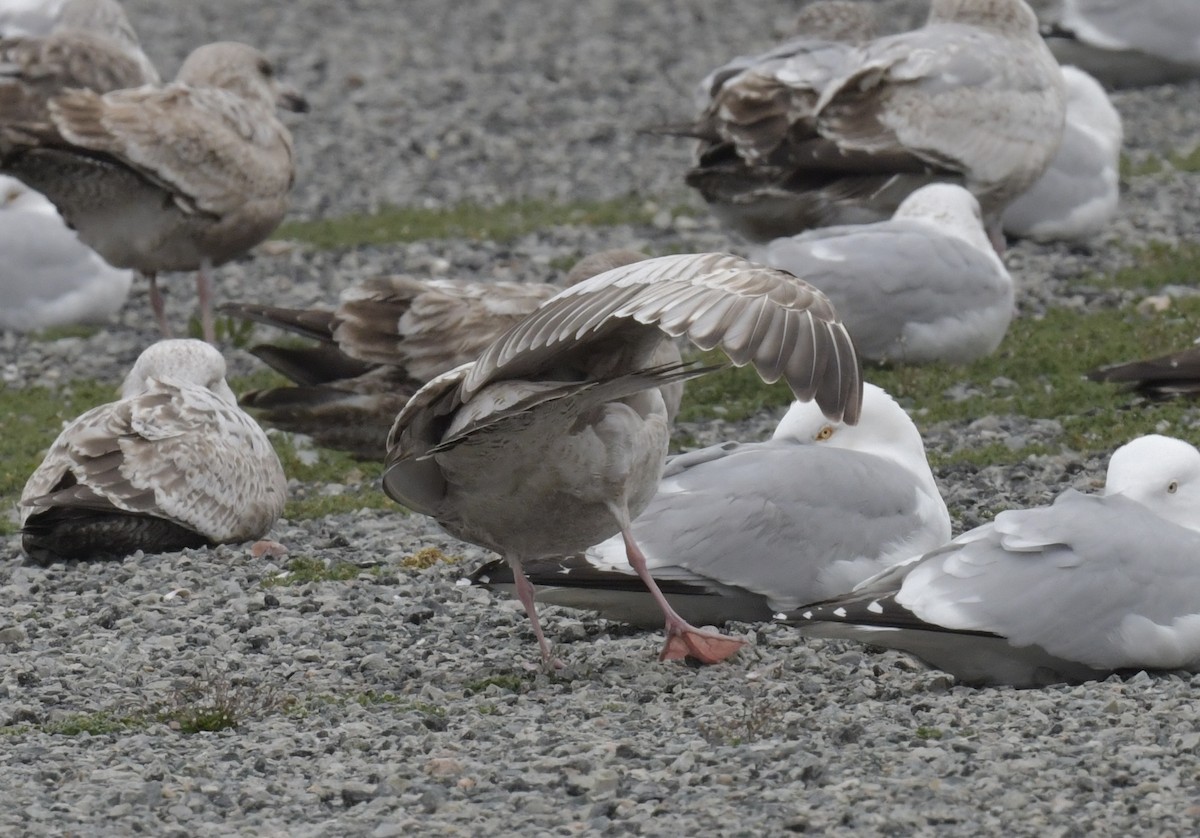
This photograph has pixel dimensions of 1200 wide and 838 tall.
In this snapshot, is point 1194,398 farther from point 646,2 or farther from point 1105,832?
point 646,2

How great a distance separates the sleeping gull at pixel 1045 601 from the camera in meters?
6.09

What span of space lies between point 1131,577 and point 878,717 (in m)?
1.02

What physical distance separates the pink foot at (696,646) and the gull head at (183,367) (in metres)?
3.74

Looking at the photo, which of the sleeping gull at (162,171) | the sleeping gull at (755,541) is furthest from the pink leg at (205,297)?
the sleeping gull at (755,541)

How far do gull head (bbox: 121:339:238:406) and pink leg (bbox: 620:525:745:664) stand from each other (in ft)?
12.1

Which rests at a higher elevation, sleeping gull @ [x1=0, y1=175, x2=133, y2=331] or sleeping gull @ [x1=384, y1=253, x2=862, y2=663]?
sleeping gull @ [x1=384, y1=253, x2=862, y2=663]

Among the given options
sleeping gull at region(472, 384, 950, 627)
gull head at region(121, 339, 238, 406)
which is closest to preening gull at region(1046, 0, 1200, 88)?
gull head at region(121, 339, 238, 406)

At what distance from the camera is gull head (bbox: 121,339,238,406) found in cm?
962

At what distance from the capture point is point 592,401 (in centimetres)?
589

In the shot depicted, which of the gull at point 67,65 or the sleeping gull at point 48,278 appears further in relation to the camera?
the sleeping gull at point 48,278

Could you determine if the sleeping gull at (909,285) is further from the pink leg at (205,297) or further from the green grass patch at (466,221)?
the green grass patch at (466,221)

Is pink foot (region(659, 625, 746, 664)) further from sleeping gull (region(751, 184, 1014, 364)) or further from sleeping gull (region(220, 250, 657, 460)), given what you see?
sleeping gull (region(751, 184, 1014, 364))

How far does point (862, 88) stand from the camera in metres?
11.9

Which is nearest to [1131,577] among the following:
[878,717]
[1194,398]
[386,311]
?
[878,717]
